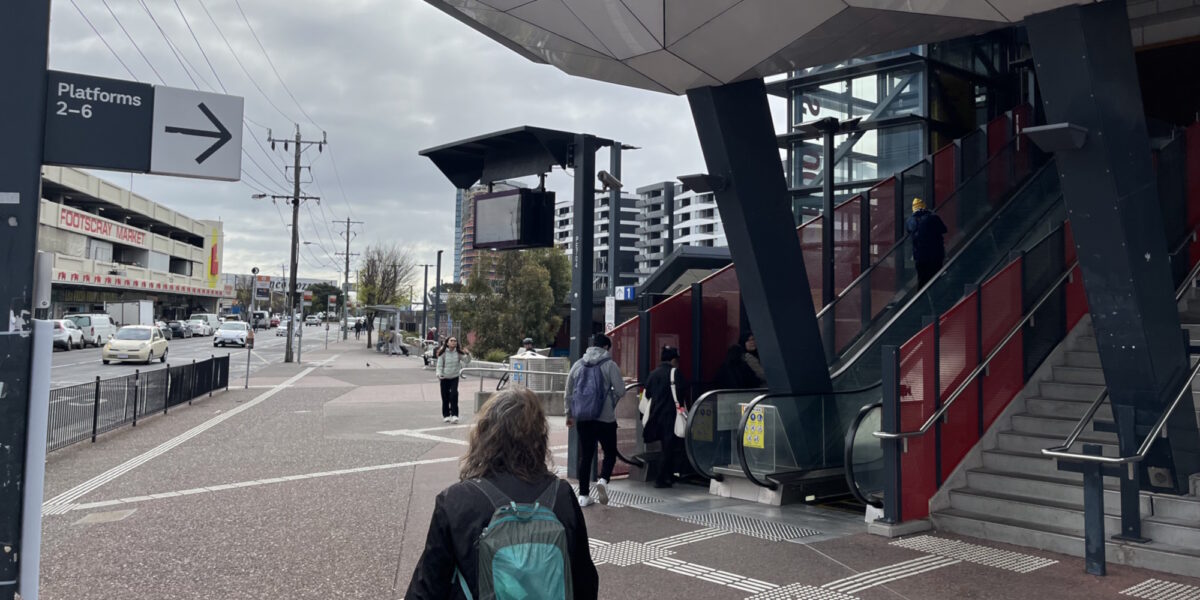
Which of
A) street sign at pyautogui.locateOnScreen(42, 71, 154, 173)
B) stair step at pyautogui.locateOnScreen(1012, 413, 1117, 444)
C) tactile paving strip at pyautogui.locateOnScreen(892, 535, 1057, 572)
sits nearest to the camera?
street sign at pyautogui.locateOnScreen(42, 71, 154, 173)

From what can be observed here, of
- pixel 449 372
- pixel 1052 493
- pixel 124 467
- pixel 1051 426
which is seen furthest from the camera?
pixel 449 372

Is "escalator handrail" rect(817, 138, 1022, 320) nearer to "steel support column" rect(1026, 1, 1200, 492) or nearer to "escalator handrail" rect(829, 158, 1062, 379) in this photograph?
"escalator handrail" rect(829, 158, 1062, 379)

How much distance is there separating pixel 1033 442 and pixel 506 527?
7832mm

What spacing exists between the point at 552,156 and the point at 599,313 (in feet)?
90.9

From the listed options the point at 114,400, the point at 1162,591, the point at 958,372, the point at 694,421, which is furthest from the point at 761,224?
the point at 114,400

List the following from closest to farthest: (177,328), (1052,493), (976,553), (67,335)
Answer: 1. (976,553)
2. (1052,493)
3. (67,335)
4. (177,328)

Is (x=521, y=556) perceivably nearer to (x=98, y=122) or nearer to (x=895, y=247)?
(x=98, y=122)

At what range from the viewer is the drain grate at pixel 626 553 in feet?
22.2

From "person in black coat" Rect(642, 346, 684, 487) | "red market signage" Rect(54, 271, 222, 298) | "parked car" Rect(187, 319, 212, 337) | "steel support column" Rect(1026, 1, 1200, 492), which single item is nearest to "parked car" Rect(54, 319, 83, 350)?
"red market signage" Rect(54, 271, 222, 298)

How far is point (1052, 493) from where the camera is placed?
26.5 feet

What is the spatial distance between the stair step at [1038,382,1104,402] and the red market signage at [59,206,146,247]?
2246 inches

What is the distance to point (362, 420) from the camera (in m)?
16.6

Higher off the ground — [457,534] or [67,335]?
[67,335]

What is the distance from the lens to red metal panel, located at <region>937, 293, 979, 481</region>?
334 inches
